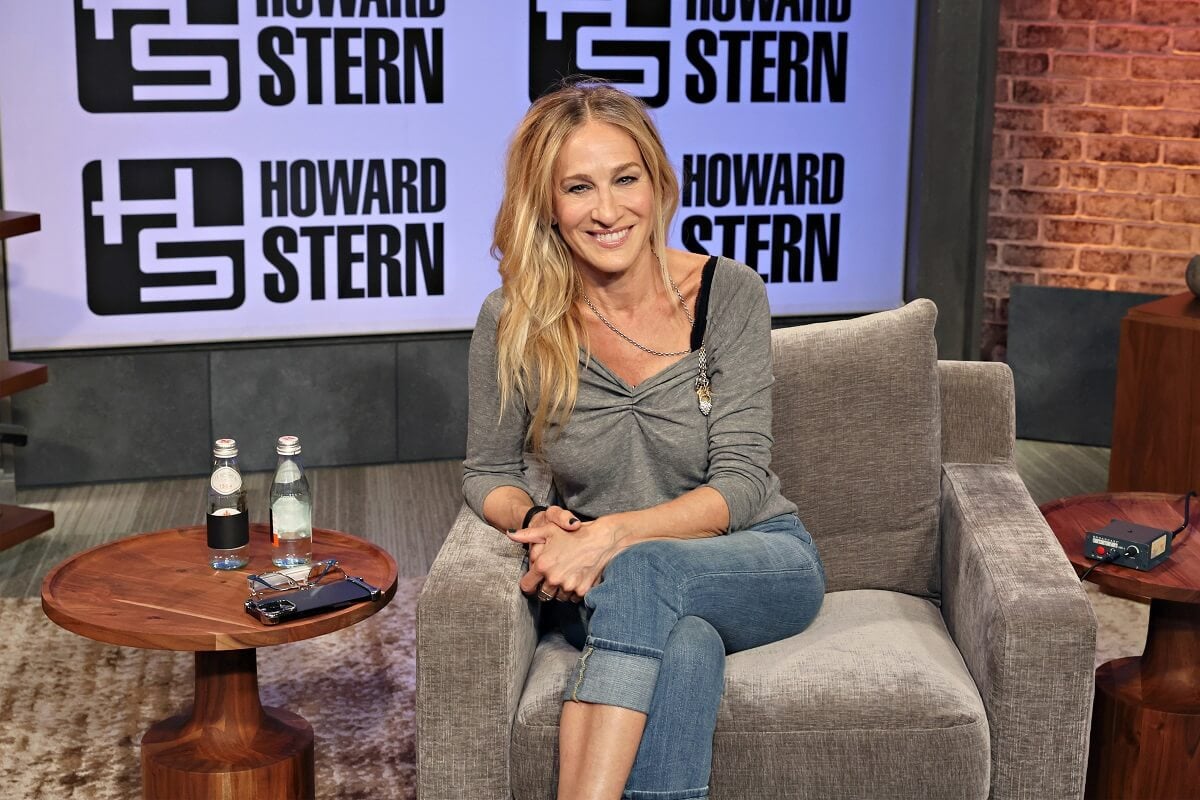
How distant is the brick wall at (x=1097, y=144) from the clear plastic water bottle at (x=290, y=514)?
359 cm

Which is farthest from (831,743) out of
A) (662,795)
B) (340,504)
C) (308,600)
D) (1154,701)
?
(340,504)

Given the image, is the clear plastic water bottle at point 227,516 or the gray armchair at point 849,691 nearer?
the gray armchair at point 849,691

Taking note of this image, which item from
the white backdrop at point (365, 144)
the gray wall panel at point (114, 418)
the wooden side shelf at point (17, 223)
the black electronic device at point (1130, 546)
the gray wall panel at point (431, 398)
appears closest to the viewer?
the black electronic device at point (1130, 546)

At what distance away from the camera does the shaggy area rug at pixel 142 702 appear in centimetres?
301

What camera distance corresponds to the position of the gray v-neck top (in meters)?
2.70

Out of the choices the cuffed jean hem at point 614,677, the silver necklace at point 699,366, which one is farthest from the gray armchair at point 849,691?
the silver necklace at point 699,366

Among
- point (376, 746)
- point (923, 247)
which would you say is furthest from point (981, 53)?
point (376, 746)

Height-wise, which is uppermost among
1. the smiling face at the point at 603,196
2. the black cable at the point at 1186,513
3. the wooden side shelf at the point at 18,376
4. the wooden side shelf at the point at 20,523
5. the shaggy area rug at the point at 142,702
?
the smiling face at the point at 603,196

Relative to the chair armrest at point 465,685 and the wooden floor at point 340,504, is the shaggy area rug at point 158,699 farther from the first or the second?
the chair armrest at point 465,685

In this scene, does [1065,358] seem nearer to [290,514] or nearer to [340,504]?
[340,504]

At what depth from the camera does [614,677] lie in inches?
89.7

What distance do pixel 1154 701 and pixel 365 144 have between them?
308 centimetres

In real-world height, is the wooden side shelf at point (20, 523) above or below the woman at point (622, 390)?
below

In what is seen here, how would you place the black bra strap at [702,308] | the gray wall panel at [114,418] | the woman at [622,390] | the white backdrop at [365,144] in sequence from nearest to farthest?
1. the woman at [622,390]
2. the black bra strap at [702,308]
3. the white backdrop at [365,144]
4. the gray wall panel at [114,418]
